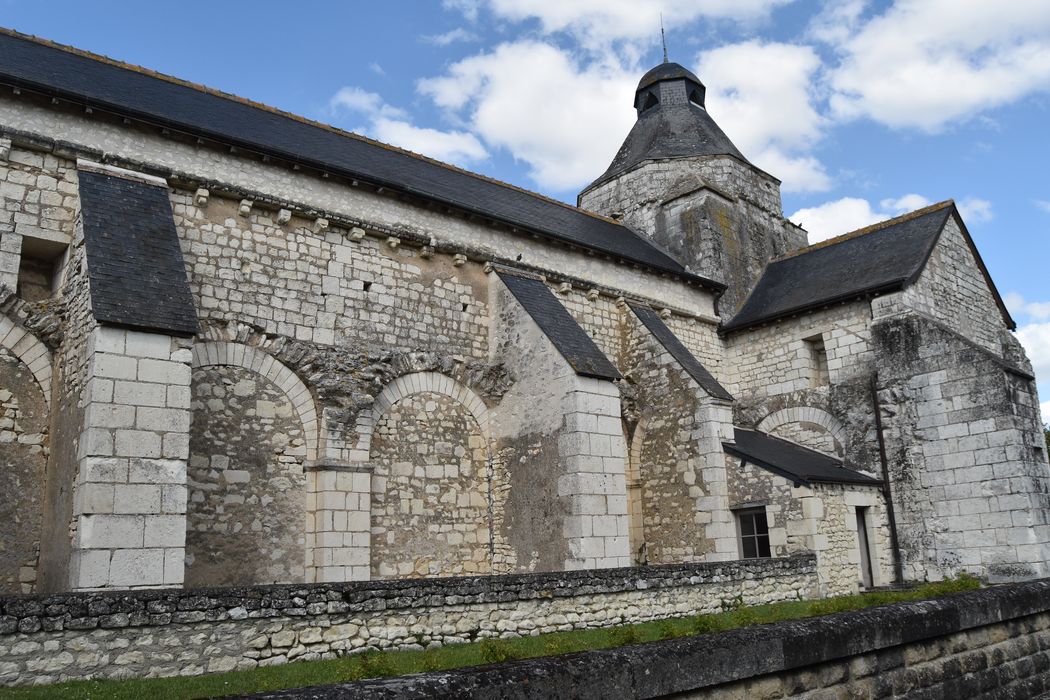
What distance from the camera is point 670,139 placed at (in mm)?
20375

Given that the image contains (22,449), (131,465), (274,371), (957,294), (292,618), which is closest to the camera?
(292,618)

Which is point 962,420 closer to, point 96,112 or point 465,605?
point 465,605

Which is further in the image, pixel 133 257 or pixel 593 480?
pixel 593 480

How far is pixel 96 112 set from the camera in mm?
9008

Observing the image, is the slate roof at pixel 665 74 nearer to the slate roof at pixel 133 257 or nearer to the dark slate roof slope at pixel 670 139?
the dark slate roof slope at pixel 670 139

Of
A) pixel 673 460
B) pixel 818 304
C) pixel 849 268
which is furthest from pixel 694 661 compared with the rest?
pixel 849 268

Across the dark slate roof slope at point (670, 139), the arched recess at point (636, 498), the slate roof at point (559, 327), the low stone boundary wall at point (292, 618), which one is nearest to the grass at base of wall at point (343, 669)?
the low stone boundary wall at point (292, 618)

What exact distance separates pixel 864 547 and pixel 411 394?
818 cm

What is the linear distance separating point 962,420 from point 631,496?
18.4ft

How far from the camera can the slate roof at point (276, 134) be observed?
941cm

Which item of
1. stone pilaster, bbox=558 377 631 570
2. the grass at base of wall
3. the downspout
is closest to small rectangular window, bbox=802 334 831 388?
the downspout

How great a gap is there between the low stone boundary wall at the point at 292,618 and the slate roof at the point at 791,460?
162 inches

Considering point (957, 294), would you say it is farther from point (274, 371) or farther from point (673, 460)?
point (274, 371)

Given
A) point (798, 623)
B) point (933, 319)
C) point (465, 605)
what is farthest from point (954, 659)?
point (933, 319)
